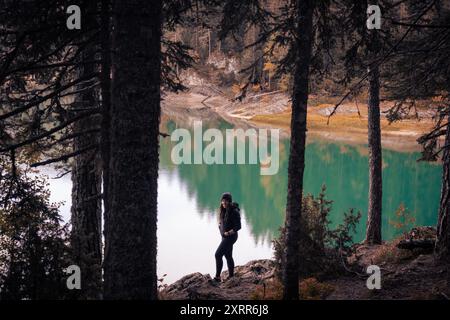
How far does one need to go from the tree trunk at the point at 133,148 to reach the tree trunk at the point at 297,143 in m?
3.48

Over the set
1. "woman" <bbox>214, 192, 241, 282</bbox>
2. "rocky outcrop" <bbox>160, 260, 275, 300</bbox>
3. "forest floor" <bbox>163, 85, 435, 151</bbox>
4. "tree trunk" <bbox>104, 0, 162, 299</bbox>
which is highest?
"forest floor" <bbox>163, 85, 435, 151</bbox>

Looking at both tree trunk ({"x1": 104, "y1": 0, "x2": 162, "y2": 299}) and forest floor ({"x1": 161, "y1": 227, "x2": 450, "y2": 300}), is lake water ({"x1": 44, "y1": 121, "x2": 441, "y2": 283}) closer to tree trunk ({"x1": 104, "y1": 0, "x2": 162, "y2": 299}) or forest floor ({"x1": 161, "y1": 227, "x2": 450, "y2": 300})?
forest floor ({"x1": 161, "y1": 227, "x2": 450, "y2": 300})

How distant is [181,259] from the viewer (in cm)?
1964

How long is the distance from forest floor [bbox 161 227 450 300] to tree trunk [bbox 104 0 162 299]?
12.6 ft

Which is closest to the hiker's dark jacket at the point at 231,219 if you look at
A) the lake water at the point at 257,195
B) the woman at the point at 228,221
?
the woman at the point at 228,221

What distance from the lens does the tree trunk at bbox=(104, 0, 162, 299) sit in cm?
439

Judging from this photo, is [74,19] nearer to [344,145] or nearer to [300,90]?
[300,90]

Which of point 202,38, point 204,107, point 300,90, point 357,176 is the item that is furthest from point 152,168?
point 202,38

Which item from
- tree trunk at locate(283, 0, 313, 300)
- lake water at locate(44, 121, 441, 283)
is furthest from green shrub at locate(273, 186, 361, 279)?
lake water at locate(44, 121, 441, 283)

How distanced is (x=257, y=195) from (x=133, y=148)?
2941 centimetres

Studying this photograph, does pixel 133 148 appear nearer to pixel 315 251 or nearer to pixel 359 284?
pixel 359 284

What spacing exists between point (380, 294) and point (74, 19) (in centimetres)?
652

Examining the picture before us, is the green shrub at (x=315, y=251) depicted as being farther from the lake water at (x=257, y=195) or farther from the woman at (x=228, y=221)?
the lake water at (x=257, y=195)

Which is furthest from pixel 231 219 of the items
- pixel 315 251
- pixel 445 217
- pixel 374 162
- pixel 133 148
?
pixel 133 148
